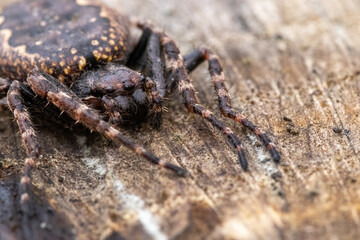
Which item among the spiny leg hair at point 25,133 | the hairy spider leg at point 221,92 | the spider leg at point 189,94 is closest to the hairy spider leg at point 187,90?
the spider leg at point 189,94

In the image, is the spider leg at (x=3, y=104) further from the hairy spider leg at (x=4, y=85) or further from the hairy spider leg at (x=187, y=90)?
the hairy spider leg at (x=187, y=90)

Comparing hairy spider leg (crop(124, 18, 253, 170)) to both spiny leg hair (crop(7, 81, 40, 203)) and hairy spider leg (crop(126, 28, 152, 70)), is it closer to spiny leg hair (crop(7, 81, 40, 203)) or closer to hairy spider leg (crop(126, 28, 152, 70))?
hairy spider leg (crop(126, 28, 152, 70))

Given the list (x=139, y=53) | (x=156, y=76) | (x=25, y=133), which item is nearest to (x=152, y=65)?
(x=156, y=76)

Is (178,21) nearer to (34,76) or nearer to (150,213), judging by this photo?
(34,76)

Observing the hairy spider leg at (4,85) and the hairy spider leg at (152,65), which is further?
the hairy spider leg at (4,85)

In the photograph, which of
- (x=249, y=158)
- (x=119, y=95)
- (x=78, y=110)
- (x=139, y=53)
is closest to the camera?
(x=249, y=158)

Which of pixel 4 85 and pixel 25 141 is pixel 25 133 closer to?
pixel 25 141

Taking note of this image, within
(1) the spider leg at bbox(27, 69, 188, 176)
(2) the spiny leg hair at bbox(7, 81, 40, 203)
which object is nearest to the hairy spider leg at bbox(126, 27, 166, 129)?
(1) the spider leg at bbox(27, 69, 188, 176)
